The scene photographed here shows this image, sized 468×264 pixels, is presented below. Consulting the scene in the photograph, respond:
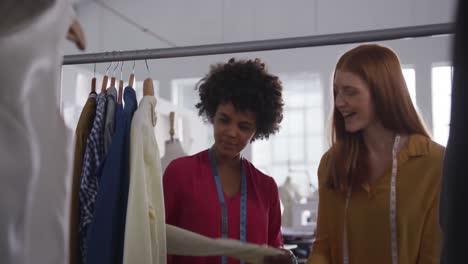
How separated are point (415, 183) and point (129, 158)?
2.97 ft

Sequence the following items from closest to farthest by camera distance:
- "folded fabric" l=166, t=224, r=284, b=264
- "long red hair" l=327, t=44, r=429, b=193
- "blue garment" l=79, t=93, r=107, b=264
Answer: "blue garment" l=79, t=93, r=107, b=264
"folded fabric" l=166, t=224, r=284, b=264
"long red hair" l=327, t=44, r=429, b=193

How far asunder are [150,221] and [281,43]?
0.74m

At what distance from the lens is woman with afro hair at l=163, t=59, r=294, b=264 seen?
2000 mm

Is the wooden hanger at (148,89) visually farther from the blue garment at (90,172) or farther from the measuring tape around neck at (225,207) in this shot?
the measuring tape around neck at (225,207)

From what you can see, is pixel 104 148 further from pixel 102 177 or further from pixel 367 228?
pixel 367 228

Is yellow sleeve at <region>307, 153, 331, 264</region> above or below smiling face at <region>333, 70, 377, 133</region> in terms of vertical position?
below

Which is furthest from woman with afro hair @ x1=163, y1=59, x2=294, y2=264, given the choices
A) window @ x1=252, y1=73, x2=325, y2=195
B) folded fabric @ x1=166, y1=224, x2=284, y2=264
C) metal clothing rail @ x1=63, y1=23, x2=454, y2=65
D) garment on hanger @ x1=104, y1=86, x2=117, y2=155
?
window @ x1=252, y1=73, x2=325, y2=195

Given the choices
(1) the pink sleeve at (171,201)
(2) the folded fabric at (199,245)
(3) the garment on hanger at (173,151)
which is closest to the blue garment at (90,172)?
(2) the folded fabric at (199,245)

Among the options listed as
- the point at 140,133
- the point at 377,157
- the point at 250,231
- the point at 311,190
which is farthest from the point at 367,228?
the point at 311,190

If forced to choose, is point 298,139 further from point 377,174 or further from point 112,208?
point 112,208

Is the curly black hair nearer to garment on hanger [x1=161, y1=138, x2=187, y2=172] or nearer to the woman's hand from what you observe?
the woman's hand

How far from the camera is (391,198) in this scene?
1743 millimetres

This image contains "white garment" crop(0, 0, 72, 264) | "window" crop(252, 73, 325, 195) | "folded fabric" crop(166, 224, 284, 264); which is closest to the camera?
"white garment" crop(0, 0, 72, 264)

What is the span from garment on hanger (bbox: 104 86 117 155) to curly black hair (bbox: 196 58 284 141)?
0.56 metres
